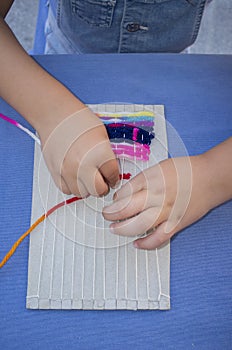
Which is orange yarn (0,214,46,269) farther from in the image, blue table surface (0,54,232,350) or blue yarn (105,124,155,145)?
blue yarn (105,124,155,145)

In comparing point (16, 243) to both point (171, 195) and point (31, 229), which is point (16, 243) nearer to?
point (31, 229)

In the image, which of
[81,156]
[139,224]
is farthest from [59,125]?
[139,224]

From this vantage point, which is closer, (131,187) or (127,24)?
(131,187)

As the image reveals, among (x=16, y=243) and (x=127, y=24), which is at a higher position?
(x=127, y=24)

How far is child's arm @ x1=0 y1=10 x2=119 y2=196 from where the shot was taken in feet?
1.50

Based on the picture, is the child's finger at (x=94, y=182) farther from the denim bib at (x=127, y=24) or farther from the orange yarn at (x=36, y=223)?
the denim bib at (x=127, y=24)

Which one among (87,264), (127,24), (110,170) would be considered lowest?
(87,264)

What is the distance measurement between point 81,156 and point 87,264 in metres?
0.12

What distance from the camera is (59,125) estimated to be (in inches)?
18.7

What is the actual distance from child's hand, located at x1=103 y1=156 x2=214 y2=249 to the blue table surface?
3 centimetres

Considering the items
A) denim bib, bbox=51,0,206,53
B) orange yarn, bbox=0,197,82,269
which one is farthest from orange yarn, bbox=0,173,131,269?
denim bib, bbox=51,0,206,53

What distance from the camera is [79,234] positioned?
47 centimetres

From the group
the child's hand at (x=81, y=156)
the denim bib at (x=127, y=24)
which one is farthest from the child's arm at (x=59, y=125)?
the denim bib at (x=127, y=24)

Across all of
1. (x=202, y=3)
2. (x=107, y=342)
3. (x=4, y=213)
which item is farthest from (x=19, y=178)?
(x=202, y=3)
